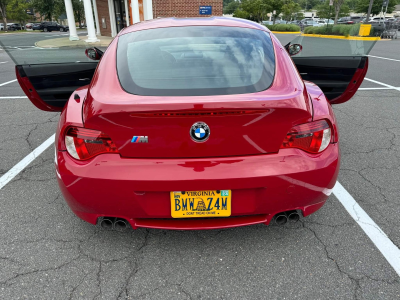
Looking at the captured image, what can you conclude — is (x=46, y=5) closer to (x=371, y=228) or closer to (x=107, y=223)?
(x=107, y=223)

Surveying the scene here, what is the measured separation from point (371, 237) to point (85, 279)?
2.07 m

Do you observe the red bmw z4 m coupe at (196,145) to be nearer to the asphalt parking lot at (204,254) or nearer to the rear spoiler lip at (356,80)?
the asphalt parking lot at (204,254)

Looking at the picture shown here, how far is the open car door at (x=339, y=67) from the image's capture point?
3.44m

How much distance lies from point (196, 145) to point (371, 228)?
5.38ft

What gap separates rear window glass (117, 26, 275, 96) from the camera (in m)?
1.92

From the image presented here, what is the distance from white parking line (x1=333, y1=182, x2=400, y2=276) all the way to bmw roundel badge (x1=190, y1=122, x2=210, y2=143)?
1533 mm

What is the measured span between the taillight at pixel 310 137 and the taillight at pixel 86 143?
41.9 inches

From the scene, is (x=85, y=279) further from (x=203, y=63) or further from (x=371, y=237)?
(x=371, y=237)

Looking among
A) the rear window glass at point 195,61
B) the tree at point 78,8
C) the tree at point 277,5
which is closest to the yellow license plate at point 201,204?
the rear window glass at point 195,61

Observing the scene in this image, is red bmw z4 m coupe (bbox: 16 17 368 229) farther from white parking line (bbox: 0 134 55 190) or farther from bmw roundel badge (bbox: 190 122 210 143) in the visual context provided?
white parking line (bbox: 0 134 55 190)

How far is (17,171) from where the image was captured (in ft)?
11.1

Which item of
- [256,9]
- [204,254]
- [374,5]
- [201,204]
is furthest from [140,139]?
[374,5]

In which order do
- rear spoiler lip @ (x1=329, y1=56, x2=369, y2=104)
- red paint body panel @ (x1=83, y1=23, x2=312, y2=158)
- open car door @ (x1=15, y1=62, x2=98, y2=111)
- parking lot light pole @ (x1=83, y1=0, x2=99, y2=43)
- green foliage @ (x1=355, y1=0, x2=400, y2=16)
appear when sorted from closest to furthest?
red paint body panel @ (x1=83, y1=23, x2=312, y2=158), open car door @ (x1=15, y1=62, x2=98, y2=111), rear spoiler lip @ (x1=329, y1=56, x2=369, y2=104), parking lot light pole @ (x1=83, y1=0, x2=99, y2=43), green foliage @ (x1=355, y1=0, x2=400, y2=16)

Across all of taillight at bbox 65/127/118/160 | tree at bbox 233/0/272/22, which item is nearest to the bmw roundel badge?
taillight at bbox 65/127/118/160
